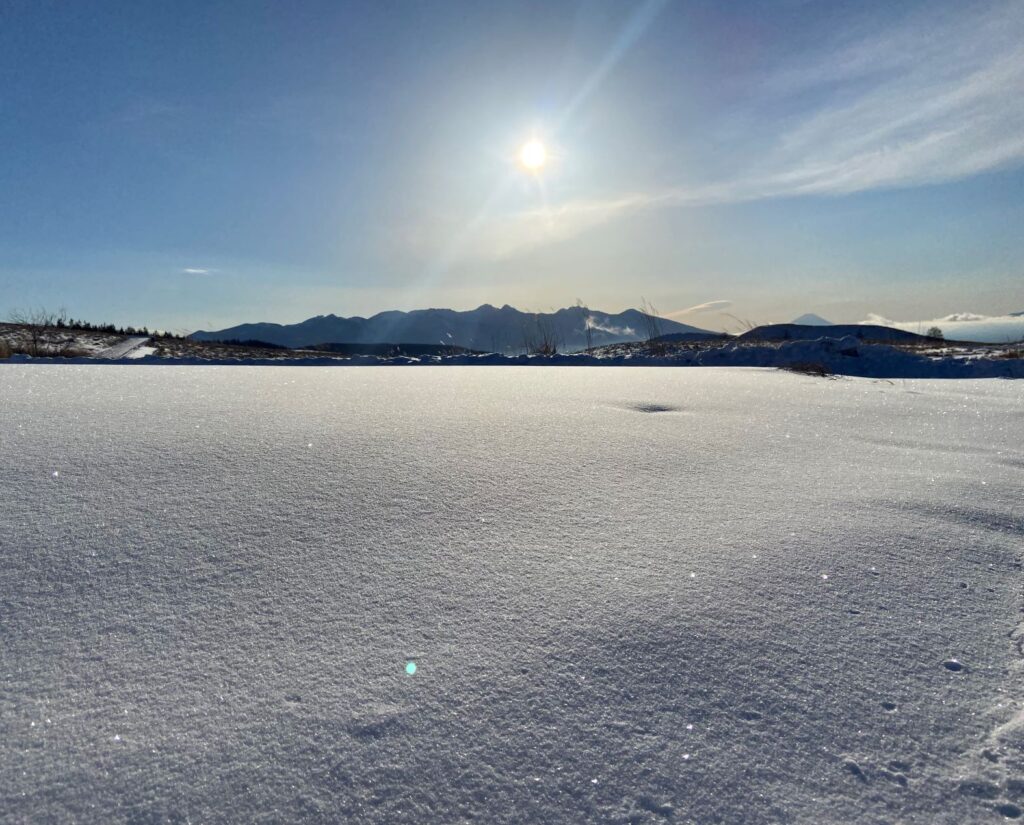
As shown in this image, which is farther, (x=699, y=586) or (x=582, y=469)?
(x=582, y=469)

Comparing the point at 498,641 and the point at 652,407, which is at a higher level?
the point at 652,407

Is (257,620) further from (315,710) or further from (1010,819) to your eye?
(1010,819)

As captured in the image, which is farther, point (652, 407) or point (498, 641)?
point (652, 407)

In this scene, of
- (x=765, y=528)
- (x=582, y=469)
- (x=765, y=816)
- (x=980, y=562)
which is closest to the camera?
(x=765, y=816)

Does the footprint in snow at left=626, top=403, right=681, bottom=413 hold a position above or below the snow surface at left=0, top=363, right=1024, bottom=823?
above

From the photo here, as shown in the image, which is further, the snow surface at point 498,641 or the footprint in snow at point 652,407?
the footprint in snow at point 652,407

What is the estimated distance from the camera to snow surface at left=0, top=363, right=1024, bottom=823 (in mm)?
509

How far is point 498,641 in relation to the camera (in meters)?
0.72

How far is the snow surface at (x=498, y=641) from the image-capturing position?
0.51m

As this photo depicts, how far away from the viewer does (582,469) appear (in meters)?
1.56

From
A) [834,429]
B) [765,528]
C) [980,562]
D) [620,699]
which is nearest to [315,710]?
[620,699]

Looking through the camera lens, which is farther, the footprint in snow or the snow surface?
the footprint in snow

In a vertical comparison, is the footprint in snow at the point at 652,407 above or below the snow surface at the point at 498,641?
above

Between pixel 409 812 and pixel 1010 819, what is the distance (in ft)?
1.90
